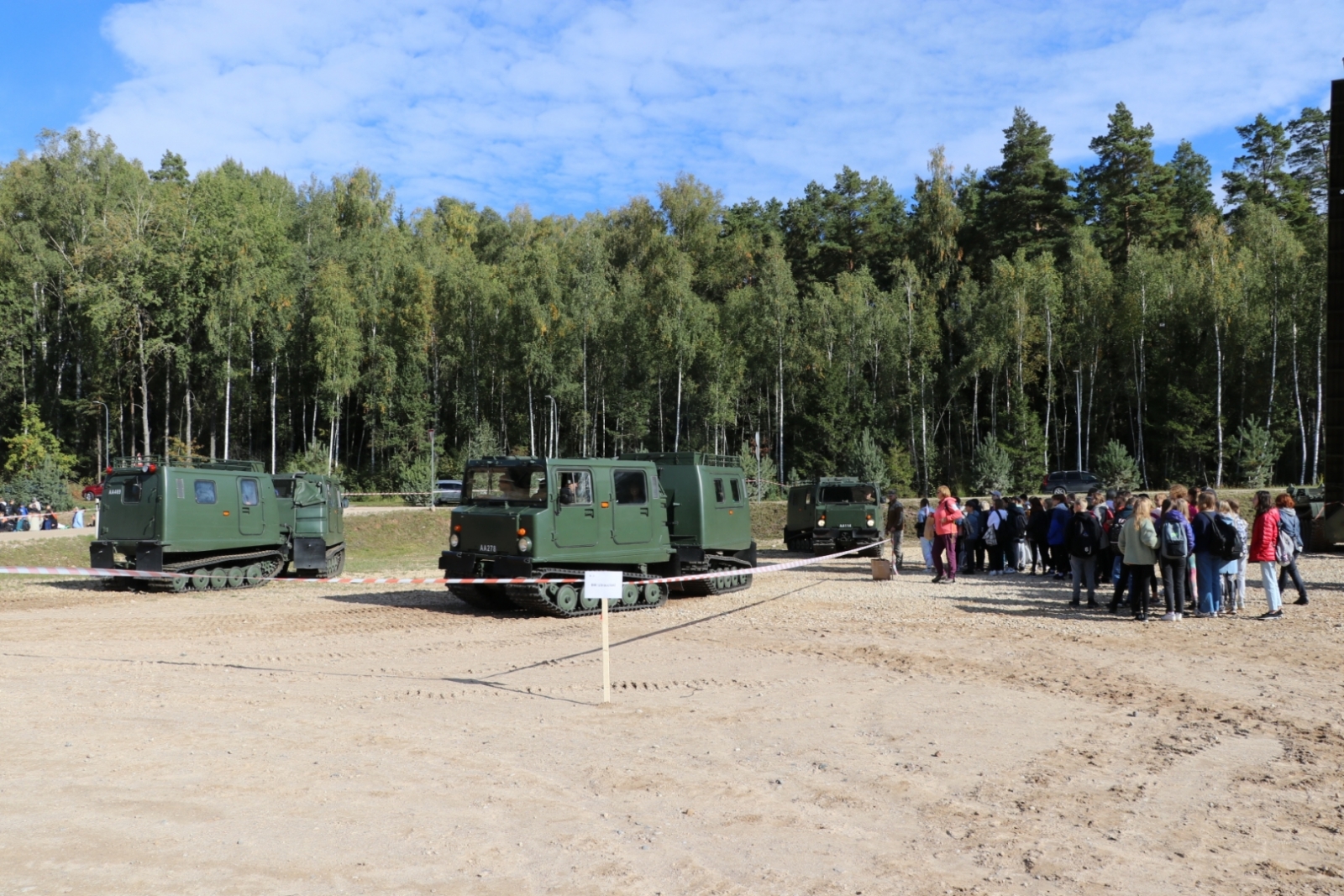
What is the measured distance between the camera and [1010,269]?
49.3 metres

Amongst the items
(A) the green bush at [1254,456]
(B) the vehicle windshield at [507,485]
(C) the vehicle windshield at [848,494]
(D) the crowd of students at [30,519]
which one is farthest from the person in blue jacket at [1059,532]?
(D) the crowd of students at [30,519]

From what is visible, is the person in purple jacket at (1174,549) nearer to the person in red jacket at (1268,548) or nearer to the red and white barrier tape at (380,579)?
the person in red jacket at (1268,548)

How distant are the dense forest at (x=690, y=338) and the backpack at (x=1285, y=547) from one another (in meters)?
29.1

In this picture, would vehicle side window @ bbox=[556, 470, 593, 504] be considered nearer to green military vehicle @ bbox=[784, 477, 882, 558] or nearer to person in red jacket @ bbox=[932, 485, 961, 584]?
person in red jacket @ bbox=[932, 485, 961, 584]

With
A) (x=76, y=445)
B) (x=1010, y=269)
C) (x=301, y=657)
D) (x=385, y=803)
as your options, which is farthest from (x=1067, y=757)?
(x=76, y=445)

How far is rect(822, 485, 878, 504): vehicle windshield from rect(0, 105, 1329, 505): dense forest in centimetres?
1843

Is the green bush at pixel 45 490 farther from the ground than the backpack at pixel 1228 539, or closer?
farther from the ground

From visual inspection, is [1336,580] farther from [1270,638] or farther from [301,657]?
[301,657]

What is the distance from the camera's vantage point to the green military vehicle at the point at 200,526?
1756 centimetres

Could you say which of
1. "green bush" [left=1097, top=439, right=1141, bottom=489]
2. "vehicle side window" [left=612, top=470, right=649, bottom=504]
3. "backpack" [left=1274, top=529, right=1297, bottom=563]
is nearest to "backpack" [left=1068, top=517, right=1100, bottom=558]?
"backpack" [left=1274, top=529, right=1297, bottom=563]

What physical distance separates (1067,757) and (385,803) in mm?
4537

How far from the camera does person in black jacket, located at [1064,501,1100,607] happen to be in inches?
571

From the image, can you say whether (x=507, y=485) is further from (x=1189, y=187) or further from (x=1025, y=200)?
(x=1189, y=187)

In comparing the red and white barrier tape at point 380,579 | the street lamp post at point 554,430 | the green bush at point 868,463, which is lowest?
the red and white barrier tape at point 380,579
